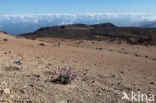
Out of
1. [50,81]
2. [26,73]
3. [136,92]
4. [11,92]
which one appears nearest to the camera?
[11,92]

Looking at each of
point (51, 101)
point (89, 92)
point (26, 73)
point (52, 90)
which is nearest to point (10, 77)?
point (26, 73)

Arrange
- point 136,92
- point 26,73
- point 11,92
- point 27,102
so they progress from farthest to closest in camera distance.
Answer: point 26,73 < point 136,92 < point 11,92 < point 27,102

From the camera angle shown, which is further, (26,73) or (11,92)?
(26,73)

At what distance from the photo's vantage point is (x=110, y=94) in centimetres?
443

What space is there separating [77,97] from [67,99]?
0.89ft

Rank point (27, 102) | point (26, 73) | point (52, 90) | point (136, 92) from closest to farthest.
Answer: point (27, 102) → point (52, 90) → point (136, 92) → point (26, 73)

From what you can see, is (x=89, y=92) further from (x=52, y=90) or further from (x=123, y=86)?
(x=123, y=86)

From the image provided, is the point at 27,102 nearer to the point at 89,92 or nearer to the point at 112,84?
the point at 89,92

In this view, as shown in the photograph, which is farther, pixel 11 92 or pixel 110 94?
pixel 110 94

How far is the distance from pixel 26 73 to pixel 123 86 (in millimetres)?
3184

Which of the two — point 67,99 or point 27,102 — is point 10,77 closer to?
point 27,102

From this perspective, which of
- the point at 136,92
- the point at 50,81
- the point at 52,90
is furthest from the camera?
the point at 50,81

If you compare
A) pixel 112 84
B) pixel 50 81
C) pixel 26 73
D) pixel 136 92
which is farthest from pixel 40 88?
pixel 136 92

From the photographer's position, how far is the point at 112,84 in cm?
529
